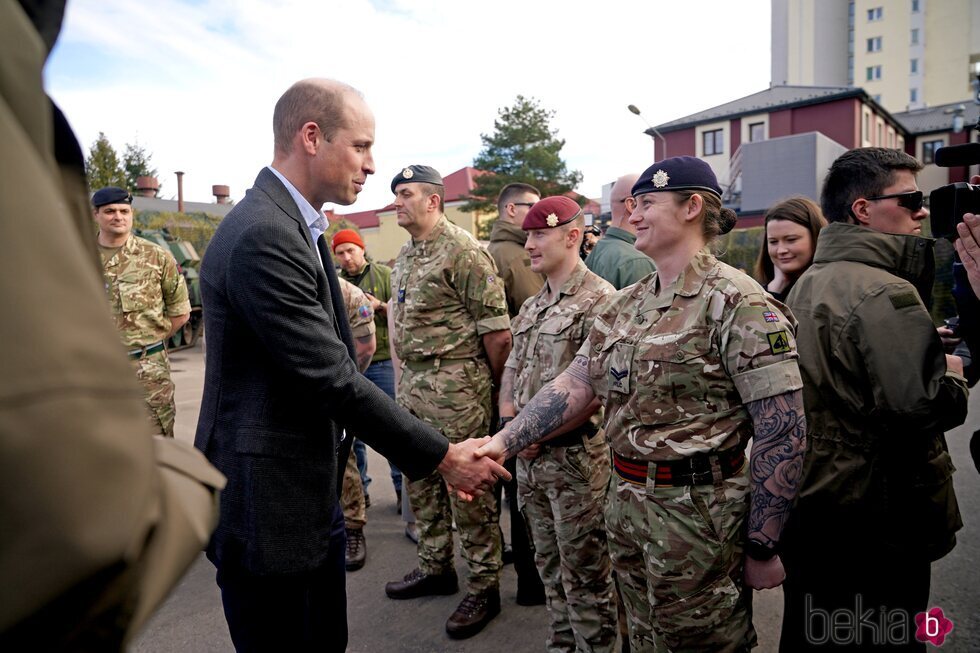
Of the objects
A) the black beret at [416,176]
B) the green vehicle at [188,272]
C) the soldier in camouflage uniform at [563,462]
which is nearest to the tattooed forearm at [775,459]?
the soldier in camouflage uniform at [563,462]

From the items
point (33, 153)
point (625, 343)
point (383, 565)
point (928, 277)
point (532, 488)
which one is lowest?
point (383, 565)

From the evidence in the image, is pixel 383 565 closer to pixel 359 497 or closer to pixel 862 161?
pixel 359 497

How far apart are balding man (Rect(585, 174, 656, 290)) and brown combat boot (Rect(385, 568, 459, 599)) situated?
211 cm

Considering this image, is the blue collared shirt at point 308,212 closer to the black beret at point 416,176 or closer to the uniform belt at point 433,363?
the uniform belt at point 433,363

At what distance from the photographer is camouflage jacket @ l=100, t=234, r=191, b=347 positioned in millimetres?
4590

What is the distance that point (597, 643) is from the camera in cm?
286

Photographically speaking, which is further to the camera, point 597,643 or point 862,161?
point 597,643

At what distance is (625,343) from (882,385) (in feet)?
3.08

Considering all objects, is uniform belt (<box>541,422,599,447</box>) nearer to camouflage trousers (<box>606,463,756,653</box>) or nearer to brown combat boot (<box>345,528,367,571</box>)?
camouflage trousers (<box>606,463,756,653</box>)

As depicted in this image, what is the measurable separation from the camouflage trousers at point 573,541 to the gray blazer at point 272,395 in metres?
1.20

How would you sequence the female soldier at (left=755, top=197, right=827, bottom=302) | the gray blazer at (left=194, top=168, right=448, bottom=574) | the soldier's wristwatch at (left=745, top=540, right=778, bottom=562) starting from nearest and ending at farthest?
the gray blazer at (left=194, top=168, right=448, bottom=574)
the soldier's wristwatch at (left=745, top=540, right=778, bottom=562)
the female soldier at (left=755, top=197, right=827, bottom=302)

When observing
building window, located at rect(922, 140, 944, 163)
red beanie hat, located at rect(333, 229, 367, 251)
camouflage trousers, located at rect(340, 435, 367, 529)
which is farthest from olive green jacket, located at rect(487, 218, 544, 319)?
building window, located at rect(922, 140, 944, 163)

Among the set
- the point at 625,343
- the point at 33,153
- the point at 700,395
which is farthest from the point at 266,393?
the point at 33,153

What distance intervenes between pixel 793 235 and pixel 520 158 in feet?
126
